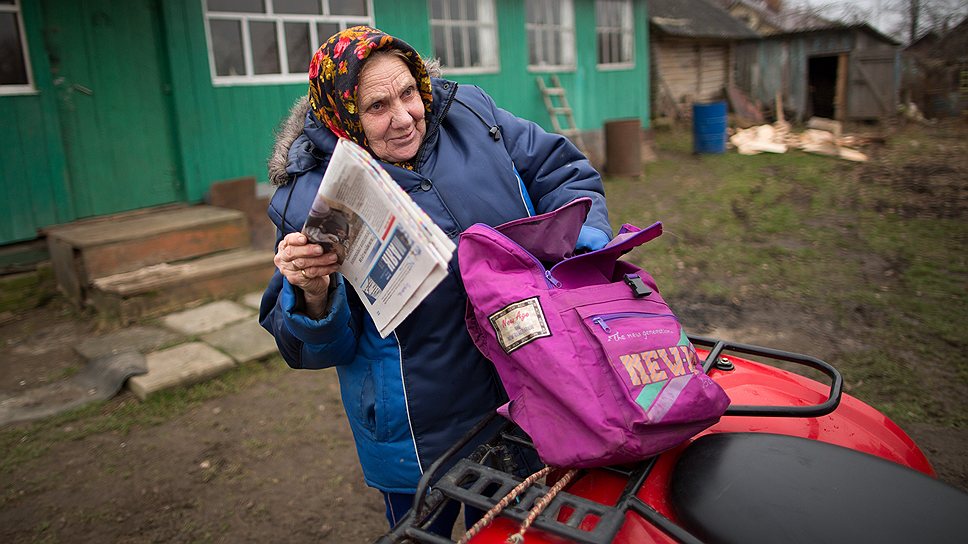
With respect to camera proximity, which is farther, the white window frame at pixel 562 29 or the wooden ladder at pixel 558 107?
the white window frame at pixel 562 29

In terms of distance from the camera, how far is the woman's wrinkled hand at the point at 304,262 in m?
1.39

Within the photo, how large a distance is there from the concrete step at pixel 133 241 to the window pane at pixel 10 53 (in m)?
1.38

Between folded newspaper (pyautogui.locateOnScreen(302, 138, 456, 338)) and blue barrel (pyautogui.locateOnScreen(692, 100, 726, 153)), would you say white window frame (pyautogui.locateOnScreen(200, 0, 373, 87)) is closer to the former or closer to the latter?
folded newspaper (pyautogui.locateOnScreen(302, 138, 456, 338))

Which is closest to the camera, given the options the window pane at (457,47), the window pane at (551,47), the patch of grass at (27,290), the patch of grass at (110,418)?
the patch of grass at (110,418)

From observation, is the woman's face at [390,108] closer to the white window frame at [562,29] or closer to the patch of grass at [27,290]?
the patch of grass at [27,290]

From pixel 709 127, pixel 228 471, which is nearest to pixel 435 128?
pixel 228 471

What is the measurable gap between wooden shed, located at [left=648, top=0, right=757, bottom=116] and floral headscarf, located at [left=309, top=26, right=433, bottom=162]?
16.4 meters

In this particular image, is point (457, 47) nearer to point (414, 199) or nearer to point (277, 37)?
point (277, 37)

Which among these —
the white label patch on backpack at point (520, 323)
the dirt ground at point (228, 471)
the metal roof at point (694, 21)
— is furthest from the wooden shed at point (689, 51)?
the white label patch on backpack at point (520, 323)

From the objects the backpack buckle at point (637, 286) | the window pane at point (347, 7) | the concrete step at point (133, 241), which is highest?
the window pane at point (347, 7)

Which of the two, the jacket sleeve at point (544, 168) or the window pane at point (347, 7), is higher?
the window pane at point (347, 7)

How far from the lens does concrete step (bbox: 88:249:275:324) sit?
5359 mm

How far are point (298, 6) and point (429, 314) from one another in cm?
721

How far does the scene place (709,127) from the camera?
13.3m
